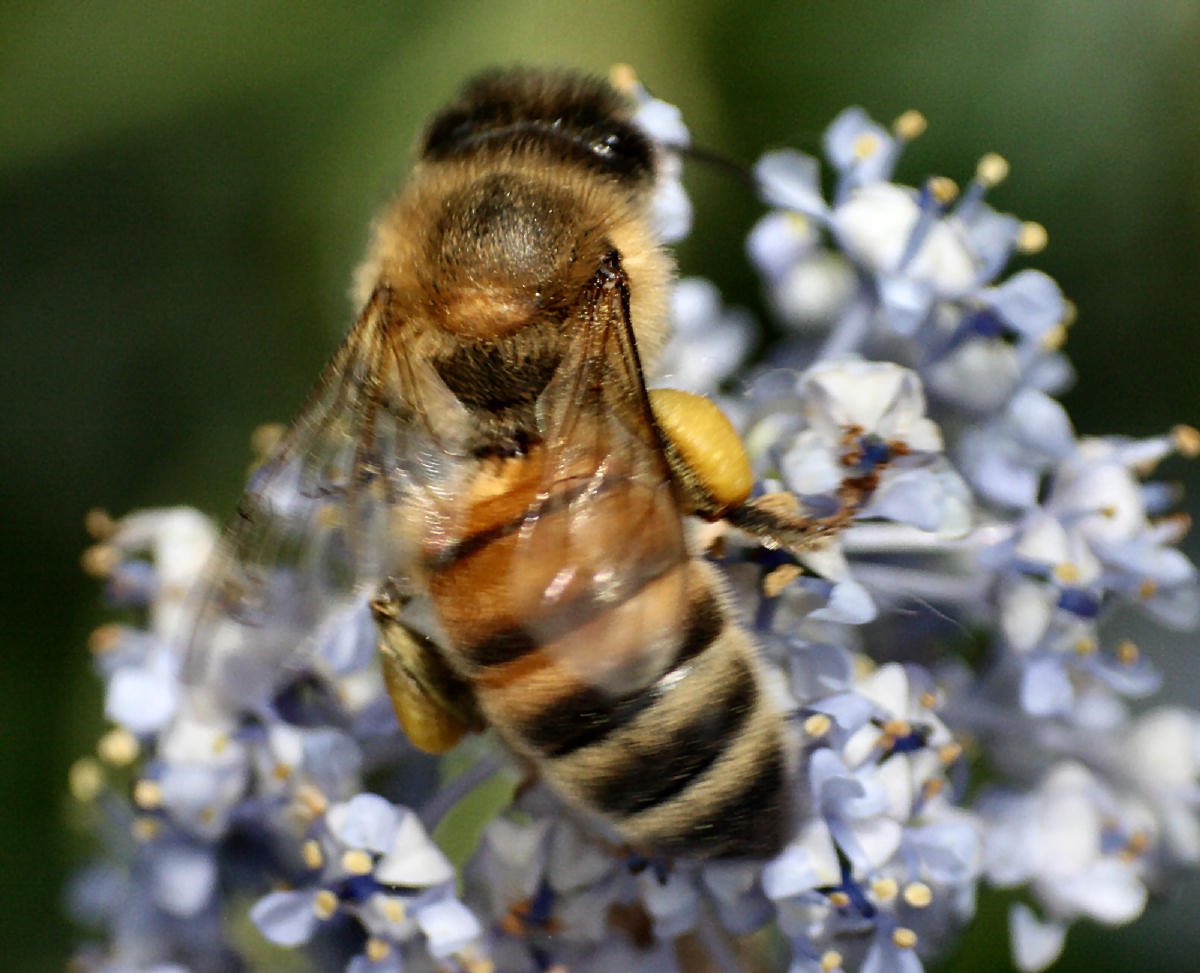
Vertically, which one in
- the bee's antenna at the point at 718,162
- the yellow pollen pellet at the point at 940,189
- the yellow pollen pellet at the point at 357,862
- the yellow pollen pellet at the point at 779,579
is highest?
the bee's antenna at the point at 718,162

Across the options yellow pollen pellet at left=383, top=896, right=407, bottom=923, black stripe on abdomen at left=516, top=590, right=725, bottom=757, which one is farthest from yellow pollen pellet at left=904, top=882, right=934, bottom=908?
yellow pollen pellet at left=383, top=896, right=407, bottom=923

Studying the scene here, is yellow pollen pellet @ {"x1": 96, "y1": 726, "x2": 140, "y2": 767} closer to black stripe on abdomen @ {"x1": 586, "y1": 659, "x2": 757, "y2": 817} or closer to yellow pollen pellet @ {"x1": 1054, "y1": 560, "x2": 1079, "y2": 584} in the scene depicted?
black stripe on abdomen @ {"x1": 586, "y1": 659, "x2": 757, "y2": 817}

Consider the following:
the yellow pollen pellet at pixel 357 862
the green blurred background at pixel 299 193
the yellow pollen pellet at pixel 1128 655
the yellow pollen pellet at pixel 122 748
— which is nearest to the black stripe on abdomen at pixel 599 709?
the yellow pollen pellet at pixel 357 862

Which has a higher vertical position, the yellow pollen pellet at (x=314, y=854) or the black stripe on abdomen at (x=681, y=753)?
the black stripe on abdomen at (x=681, y=753)

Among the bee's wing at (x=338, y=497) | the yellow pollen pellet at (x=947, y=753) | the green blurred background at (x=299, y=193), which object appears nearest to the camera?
the bee's wing at (x=338, y=497)

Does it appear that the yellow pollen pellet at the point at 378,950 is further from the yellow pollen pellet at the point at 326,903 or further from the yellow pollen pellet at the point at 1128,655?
the yellow pollen pellet at the point at 1128,655

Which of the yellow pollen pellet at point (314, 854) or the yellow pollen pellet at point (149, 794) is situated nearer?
the yellow pollen pellet at point (314, 854)
